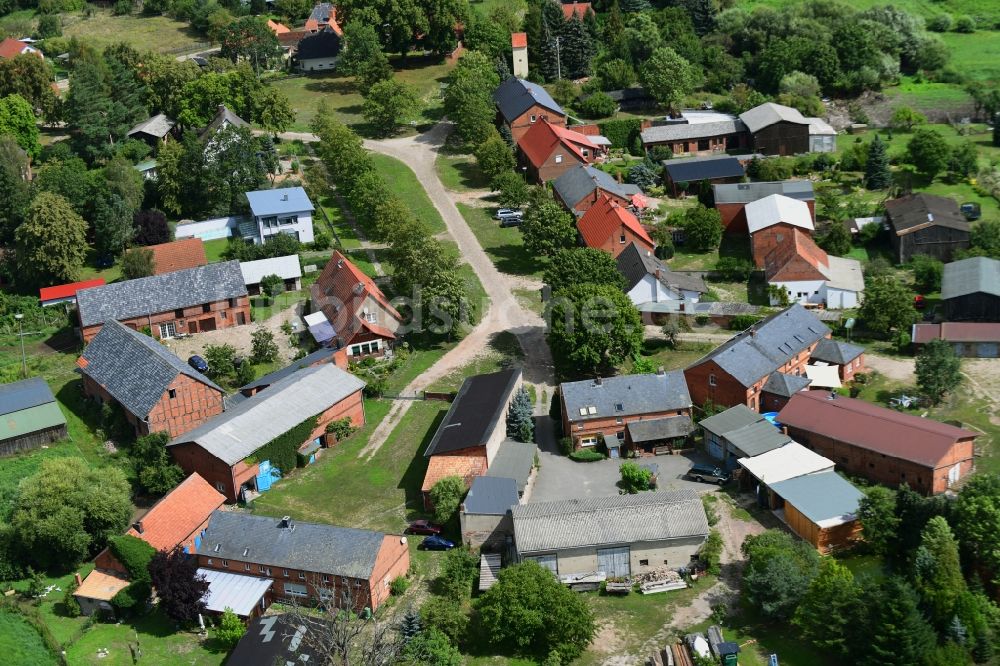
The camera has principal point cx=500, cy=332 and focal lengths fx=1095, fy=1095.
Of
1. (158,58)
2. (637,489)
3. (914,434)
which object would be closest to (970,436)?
(914,434)

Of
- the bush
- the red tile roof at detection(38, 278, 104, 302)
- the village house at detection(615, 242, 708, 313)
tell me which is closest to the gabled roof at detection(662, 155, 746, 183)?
the village house at detection(615, 242, 708, 313)

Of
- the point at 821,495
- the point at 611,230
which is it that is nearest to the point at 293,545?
the point at 821,495

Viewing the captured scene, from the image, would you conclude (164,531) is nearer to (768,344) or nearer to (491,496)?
(491,496)

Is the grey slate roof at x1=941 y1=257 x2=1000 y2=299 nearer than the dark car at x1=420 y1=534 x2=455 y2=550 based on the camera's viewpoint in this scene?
No

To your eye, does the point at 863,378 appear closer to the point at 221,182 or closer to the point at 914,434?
the point at 914,434

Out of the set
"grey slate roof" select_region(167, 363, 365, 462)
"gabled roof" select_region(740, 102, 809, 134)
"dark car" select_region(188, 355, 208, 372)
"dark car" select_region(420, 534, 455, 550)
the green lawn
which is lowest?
"dark car" select_region(420, 534, 455, 550)

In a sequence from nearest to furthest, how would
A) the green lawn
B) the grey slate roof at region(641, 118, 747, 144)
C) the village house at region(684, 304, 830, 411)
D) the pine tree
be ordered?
the village house at region(684, 304, 830, 411)
the green lawn
the pine tree
the grey slate roof at region(641, 118, 747, 144)

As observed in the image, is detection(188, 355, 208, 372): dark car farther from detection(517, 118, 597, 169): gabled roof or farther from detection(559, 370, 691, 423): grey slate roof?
detection(517, 118, 597, 169): gabled roof
